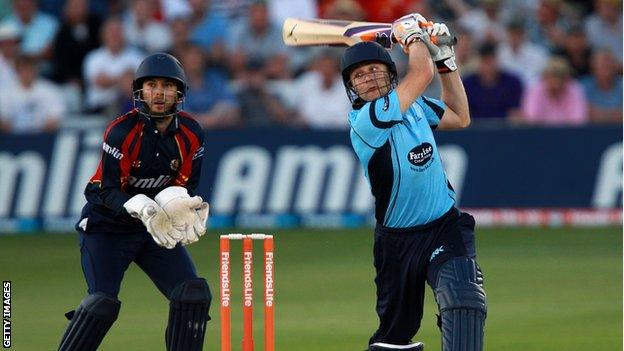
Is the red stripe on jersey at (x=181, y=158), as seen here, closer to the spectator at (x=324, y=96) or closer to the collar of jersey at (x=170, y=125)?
the collar of jersey at (x=170, y=125)

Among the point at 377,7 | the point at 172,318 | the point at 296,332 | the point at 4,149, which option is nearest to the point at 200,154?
the point at 172,318

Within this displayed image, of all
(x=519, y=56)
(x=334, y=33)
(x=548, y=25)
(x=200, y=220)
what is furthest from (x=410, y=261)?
(x=548, y=25)

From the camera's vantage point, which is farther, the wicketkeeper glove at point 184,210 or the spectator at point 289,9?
the spectator at point 289,9

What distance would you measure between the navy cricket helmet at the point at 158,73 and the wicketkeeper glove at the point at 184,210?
1.32 feet

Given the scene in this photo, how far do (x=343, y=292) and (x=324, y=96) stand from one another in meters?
4.16

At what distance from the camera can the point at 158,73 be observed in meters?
6.75

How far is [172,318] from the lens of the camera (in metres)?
6.82

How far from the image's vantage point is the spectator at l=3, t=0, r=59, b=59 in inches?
585

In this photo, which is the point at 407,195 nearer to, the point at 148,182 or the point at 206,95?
the point at 148,182

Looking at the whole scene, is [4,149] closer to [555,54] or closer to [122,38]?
[122,38]

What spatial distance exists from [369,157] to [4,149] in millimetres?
7533

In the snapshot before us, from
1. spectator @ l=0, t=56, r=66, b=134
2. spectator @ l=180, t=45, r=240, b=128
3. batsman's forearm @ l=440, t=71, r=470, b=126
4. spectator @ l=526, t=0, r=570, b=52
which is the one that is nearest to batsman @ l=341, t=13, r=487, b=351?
batsman's forearm @ l=440, t=71, r=470, b=126

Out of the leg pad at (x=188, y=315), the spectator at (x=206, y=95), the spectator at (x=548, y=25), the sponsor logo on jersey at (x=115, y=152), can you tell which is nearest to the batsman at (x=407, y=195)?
the leg pad at (x=188, y=315)

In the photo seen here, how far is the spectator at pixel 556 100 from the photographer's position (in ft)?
46.9
